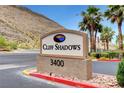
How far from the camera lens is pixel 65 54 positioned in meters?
11.5

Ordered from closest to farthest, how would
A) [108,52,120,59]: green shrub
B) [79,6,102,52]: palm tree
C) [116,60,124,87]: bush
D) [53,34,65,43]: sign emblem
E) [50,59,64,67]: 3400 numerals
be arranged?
[116,60,124,87]: bush < [53,34,65,43]: sign emblem < [50,59,64,67]: 3400 numerals < [108,52,120,59]: green shrub < [79,6,102,52]: palm tree

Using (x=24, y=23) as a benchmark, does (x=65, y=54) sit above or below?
below

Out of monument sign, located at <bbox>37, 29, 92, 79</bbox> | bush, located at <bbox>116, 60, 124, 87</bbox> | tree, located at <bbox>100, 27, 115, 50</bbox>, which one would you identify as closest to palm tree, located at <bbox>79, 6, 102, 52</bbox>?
monument sign, located at <bbox>37, 29, 92, 79</bbox>

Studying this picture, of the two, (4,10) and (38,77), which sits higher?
(4,10)

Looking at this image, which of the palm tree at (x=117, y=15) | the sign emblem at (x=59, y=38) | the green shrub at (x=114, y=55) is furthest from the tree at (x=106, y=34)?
the sign emblem at (x=59, y=38)

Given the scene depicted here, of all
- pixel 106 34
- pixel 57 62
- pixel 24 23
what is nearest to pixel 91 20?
pixel 57 62

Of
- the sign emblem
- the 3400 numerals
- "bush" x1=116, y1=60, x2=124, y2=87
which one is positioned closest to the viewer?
"bush" x1=116, y1=60, x2=124, y2=87

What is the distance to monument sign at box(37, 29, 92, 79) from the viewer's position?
1073 centimetres

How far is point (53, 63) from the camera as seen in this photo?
12109 mm

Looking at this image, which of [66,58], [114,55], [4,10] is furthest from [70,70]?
[4,10]

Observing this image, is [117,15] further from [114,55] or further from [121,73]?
[121,73]

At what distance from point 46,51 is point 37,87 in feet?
9.03

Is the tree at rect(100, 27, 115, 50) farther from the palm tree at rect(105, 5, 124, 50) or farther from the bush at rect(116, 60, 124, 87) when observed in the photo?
the bush at rect(116, 60, 124, 87)
